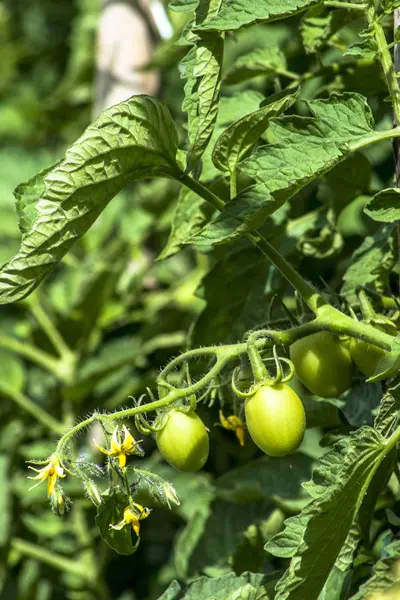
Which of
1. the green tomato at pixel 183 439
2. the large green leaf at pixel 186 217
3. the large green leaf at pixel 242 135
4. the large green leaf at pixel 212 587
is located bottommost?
the large green leaf at pixel 212 587

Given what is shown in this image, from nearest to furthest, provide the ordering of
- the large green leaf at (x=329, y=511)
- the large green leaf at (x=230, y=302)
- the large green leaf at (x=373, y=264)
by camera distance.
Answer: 1. the large green leaf at (x=329, y=511)
2. the large green leaf at (x=373, y=264)
3. the large green leaf at (x=230, y=302)

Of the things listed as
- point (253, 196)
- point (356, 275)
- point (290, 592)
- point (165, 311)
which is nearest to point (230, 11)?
point (253, 196)

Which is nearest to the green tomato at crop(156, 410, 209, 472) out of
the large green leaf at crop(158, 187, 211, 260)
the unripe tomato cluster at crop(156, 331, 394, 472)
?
the unripe tomato cluster at crop(156, 331, 394, 472)

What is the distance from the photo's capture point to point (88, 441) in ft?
6.98

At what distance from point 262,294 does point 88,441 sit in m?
1.09

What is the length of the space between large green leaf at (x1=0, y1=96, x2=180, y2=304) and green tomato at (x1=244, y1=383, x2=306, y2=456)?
0.21 metres

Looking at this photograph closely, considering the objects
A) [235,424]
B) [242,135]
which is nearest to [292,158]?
[242,135]

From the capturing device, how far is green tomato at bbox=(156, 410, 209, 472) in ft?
2.74

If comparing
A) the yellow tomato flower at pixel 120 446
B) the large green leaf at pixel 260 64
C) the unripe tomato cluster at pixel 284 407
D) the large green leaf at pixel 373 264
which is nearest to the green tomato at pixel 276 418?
the unripe tomato cluster at pixel 284 407

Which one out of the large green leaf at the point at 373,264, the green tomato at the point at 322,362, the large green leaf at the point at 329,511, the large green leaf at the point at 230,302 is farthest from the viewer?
the large green leaf at the point at 230,302

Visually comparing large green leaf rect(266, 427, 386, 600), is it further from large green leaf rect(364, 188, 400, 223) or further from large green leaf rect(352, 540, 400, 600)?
large green leaf rect(364, 188, 400, 223)

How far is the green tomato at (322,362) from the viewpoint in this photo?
2.89ft

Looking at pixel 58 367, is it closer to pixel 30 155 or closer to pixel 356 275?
pixel 30 155

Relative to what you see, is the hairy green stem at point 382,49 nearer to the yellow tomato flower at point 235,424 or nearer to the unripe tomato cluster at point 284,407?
the unripe tomato cluster at point 284,407
